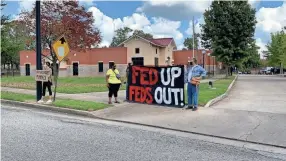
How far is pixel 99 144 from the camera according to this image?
693 cm

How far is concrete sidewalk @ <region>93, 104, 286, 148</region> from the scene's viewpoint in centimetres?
806

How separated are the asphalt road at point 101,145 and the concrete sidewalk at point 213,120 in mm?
925

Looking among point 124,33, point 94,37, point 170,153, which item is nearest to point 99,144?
point 170,153

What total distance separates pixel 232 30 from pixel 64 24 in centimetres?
1816

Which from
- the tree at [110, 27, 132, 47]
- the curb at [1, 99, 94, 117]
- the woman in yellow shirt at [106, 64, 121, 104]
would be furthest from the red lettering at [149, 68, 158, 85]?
the tree at [110, 27, 132, 47]

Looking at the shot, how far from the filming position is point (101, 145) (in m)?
6.84

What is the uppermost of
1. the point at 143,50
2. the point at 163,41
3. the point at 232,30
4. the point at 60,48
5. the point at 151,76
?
the point at 163,41

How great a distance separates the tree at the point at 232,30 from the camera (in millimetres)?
36281

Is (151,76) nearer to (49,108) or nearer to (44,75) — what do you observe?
(49,108)

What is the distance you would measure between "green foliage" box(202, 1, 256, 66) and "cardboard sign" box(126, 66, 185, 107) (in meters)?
24.5

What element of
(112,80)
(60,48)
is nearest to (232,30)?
(112,80)

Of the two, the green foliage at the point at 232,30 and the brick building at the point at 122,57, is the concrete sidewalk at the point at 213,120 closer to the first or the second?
the green foliage at the point at 232,30

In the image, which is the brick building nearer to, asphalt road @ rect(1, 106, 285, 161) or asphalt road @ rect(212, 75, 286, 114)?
asphalt road @ rect(212, 75, 286, 114)

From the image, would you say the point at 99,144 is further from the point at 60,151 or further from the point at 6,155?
the point at 6,155
